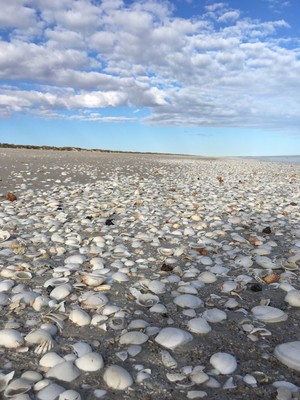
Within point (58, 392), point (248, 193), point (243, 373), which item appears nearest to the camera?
point (58, 392)

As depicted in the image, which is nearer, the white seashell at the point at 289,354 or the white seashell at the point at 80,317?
the white seashell at the point at 289,354

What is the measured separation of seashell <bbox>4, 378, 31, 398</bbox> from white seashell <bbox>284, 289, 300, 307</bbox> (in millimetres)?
2176

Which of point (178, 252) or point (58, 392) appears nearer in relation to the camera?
point (58, 392)

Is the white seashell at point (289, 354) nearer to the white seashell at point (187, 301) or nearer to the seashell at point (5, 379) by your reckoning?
the white seashell at point (187, 301)

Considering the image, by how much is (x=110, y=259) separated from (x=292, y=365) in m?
2.42

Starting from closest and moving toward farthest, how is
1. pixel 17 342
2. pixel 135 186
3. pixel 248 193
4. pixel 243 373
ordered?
1. pixel 243 373
2. pixel 17 342
3. pixel 248 193
4. pixel 135 186

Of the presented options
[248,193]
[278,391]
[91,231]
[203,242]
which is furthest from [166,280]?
[248,193]

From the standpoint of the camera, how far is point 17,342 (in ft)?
8.13

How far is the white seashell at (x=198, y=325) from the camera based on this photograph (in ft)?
8.84

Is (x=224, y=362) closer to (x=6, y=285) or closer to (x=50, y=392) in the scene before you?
(x=50, y=392)

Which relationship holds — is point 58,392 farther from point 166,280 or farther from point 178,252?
point 178,252

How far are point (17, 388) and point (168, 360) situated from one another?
888mm

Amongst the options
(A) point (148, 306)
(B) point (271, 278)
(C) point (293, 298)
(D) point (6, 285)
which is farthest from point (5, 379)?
(B) point (271, 278)

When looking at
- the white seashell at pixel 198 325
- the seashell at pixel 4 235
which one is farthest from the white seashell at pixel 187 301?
the seashell at pixel 4 235
